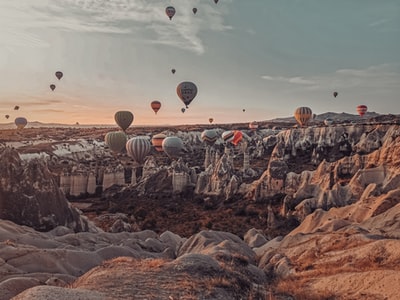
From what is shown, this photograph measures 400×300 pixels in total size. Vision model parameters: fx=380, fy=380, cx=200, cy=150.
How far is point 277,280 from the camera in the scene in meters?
11.6

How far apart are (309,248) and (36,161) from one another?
57.8 ft

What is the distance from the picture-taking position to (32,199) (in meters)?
21.6

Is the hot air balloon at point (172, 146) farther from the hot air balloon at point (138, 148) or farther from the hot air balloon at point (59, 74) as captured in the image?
the hot air balloon at point (59, 74)

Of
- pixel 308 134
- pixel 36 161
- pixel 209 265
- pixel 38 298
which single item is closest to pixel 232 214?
pixel 36 161

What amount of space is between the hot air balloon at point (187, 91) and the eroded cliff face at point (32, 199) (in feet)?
126

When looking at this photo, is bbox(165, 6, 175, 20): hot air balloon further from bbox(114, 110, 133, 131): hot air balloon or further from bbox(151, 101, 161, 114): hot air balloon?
bbox(151, 101, 161, 114): hot air balloon

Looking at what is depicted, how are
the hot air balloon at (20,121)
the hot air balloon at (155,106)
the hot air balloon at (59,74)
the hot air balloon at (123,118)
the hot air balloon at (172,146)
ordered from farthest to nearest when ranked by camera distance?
the hot air balloon at (20,121)
the hot air balloon at (155,106)
the hot air balloon at (59,74)
the hot air balloon at (123,118)
the hot air balloon at (172,146)

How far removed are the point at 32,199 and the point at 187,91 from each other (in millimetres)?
40954

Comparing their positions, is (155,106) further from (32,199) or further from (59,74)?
(32,199)

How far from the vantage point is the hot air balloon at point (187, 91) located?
59969 millimetres

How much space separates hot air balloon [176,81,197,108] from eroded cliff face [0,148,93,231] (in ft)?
126

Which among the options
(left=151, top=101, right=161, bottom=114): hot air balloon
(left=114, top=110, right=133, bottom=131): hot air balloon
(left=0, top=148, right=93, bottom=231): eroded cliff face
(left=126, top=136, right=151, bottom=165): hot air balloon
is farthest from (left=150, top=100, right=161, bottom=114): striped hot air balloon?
(left=0, top=148, right=93, bottom=231): eroded cliff face

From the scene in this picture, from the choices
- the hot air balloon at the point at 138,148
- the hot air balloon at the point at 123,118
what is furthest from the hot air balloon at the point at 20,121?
the hot air balloon at the point at 138,148

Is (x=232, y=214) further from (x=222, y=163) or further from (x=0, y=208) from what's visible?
(x=0, y=208)
